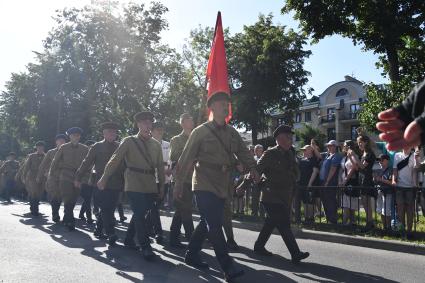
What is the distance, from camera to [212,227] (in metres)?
5.58

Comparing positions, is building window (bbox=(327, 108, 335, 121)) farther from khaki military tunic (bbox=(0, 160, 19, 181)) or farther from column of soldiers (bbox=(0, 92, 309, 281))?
column of soldiers (bbox=(0, 92, 309, 281))

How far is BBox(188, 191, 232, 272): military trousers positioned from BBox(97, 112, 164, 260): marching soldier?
1.09 meters

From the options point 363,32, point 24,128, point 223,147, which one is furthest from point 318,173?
point 24,128

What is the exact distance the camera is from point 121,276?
5.73 meters

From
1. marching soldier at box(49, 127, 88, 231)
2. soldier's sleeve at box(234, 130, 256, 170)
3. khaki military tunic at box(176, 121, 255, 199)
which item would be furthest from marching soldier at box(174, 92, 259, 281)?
marching soldier at box(49, 127, 88, 231)

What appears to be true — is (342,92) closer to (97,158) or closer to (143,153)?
(97,158)

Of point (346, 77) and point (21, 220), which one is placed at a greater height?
point (346, 77)

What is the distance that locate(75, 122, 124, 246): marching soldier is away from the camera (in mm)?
8086

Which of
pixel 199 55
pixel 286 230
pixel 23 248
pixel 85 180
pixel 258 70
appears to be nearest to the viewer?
pixel 286 230

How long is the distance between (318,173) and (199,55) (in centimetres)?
3444

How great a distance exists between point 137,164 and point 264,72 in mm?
29817

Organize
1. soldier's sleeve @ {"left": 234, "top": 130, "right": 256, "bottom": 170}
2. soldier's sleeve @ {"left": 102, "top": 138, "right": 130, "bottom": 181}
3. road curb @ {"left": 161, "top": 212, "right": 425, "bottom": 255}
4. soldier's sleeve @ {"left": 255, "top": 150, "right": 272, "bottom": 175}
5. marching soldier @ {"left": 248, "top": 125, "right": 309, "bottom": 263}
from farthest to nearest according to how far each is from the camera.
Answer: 1. road curb @ {"left": 161, "top": 212, "right": 425, "bottom": 255}
2. soldier's sleeve @ {"left": 102, "top": 138, "right": 130, "bottom": 181}
3. soldier's sleeve @ {"left": 255, "top": 150, "right": 272, "bottom": 175}
4. marching soldier @ {"left": 248, "top": 125, "right": 309, "bottom": 263}
5. soldier's sleeve @ {"left": 234, "top": 130, "right": 256, "bottom": 170}

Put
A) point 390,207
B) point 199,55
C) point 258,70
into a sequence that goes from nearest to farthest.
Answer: point 390,207
point 258,70
point 199,55

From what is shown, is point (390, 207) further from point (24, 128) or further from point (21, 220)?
point (24, 128)
